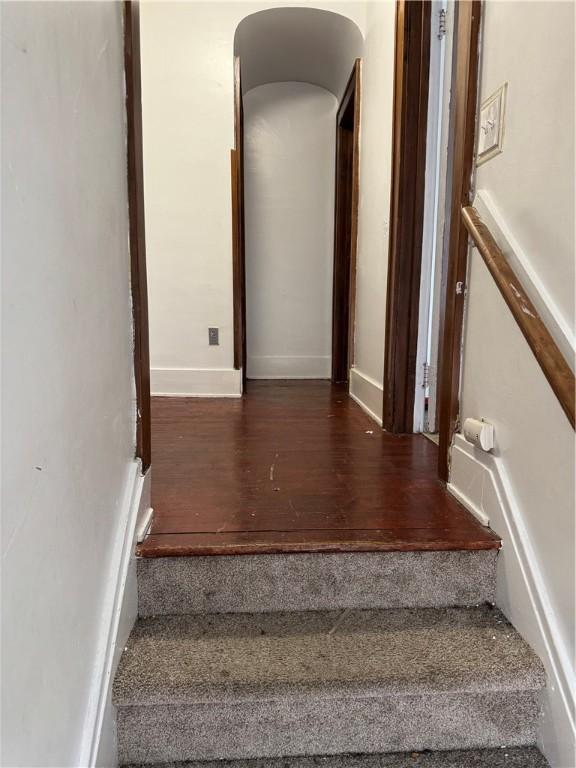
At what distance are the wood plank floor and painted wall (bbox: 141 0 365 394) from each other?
2.31ft

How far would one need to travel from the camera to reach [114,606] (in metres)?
0.92

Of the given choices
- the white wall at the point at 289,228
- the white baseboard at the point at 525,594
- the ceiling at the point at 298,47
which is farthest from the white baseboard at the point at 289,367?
the white baseboard at the point at 525,594

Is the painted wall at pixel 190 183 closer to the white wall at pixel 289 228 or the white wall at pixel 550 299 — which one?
the white wall at pixel 289 228

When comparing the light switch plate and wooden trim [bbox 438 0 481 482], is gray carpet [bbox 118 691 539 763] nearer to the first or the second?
wooden trim [bbox 438 0 481 482]

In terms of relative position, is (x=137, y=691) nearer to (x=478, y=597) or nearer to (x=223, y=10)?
(x=478, y=597)

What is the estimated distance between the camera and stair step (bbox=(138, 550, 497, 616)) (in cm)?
110

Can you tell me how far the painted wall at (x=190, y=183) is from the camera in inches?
110

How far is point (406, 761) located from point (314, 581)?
376 millimetres

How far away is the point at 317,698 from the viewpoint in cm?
92

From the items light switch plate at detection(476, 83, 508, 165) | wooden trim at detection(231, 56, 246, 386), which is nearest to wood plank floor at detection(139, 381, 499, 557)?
wooden trim at detection(231, 56, 246, 386)

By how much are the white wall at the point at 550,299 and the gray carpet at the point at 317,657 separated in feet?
0.36

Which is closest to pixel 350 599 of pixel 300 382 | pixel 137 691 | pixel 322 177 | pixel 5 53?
pixel 137 691

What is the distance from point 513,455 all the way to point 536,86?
81cm

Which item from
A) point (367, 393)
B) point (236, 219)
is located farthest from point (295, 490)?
point (236, 219)
